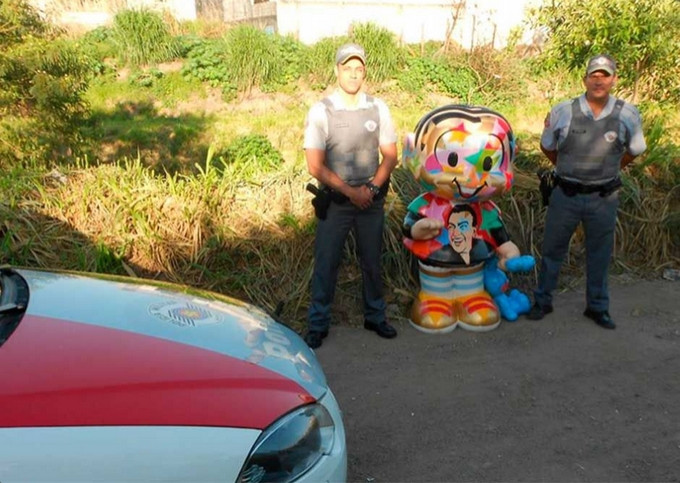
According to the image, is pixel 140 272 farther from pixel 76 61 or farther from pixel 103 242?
pixel 76 61

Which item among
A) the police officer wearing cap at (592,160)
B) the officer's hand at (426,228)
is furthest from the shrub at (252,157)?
the police officer wearing cap at (592,160)

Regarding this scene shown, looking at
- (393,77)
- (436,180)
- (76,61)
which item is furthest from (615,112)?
(393,77)

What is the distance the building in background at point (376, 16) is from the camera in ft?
44.0

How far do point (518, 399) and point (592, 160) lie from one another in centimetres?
172

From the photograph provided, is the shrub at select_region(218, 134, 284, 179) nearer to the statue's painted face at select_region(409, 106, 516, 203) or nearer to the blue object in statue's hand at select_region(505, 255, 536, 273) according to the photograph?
the statue's painted face at select_region(409, 106, 516, 203)

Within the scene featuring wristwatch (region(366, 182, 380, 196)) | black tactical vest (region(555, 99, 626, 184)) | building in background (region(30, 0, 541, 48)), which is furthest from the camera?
building in background (region(30, 0, 541, 48))

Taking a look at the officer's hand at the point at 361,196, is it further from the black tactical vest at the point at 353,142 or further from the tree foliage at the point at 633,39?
the tree foliage at the point at 633,39

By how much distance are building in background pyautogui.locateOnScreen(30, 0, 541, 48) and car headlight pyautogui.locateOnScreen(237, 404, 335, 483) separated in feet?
39.6

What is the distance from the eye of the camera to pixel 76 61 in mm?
5766

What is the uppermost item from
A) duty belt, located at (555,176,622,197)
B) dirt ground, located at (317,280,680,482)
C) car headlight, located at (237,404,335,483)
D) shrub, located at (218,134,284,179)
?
duty belt, located at (555,176,622,197)

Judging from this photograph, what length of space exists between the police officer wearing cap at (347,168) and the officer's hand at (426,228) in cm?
25

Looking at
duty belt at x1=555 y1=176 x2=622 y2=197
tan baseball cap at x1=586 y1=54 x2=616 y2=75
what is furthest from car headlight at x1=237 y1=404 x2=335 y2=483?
tan baseball cap at x1=586 y1=54 x2=616 y2=75

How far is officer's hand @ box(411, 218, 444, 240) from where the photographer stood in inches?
169

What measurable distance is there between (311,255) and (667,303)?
9.61 feet
